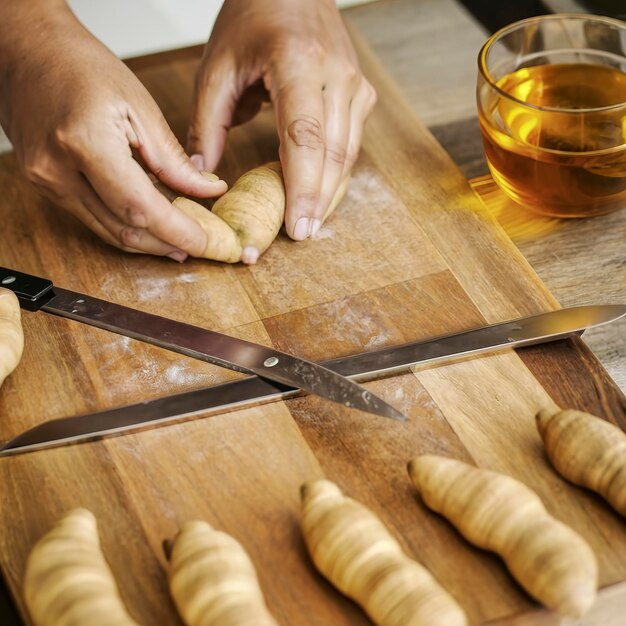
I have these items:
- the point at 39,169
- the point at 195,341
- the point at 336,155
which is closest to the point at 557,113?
the point at 336,155

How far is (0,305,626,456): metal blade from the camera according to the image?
104 centimetres

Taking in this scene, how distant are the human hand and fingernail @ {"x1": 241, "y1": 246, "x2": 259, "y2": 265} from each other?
0.25 feet

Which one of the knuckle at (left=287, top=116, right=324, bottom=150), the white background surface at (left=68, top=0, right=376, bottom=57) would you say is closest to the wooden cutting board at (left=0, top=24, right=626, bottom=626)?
the knuckle at (left=287, top=116, right=324, bottom=150)

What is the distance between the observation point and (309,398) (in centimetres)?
108

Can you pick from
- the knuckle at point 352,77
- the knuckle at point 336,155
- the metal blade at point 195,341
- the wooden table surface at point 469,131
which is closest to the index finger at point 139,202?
the metal blade at point 195,341

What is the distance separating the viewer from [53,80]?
127 centimetres

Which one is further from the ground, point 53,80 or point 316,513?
point 53,80

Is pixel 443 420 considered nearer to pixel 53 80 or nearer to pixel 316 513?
pixel 316 513

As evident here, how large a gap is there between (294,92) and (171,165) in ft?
0.75

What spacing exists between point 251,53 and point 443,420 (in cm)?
72

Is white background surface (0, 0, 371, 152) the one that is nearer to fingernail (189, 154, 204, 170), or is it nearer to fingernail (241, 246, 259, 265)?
fingernail (189, 154, 204, 170)

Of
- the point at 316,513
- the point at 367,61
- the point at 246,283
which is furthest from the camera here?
the point at 367,61

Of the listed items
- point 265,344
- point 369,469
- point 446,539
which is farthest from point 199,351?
point 446,539

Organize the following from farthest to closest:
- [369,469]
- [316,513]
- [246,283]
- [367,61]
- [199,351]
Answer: [367,61], [246,283], [199,351], [369,469], [316,513]
